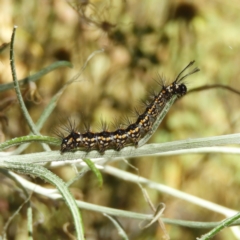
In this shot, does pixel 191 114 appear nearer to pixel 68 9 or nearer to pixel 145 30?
pixel 145 30

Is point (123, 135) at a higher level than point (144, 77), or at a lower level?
lower

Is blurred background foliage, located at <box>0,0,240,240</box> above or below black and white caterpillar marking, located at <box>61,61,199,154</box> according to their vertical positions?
above

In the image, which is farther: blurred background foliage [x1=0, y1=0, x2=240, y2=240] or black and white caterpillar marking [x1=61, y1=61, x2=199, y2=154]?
blurred background foliage [x1=0, y1=0, x2=240, y2=240]

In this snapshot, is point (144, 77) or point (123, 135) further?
point (144, 77)
